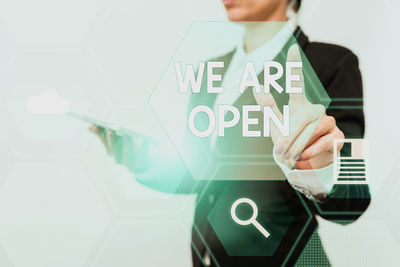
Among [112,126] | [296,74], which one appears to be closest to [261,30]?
[296,74]

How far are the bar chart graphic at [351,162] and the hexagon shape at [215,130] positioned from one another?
127mm

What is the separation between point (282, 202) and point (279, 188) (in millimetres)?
30

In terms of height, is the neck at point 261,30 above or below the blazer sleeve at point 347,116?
above

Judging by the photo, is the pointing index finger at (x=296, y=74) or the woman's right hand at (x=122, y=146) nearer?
the pointing index finger at (x=296, y=74)

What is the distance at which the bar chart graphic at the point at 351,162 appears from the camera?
27.6 inches

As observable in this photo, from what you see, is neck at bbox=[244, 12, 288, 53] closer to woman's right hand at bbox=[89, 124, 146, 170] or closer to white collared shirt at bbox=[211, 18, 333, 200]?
white collared shirt at bbox=[211, 18, 333, 200]

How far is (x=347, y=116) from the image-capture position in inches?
28.1

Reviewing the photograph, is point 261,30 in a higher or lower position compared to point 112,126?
higher

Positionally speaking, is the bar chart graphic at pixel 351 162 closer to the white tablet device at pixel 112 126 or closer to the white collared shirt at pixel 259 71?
the white collared shirt at pixel 259 71

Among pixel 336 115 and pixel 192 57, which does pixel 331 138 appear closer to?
pixel 336 115

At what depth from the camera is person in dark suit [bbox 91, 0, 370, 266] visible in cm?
72

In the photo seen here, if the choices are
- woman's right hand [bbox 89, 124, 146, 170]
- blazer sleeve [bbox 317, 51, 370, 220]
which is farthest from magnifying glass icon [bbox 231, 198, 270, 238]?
woman's right hand [bbox 89, 124, 146, 170]

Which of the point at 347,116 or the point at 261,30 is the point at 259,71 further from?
the point at 347,116

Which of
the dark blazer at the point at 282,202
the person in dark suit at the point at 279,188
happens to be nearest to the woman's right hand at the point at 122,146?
the person in dark suit at the point at 279,188
